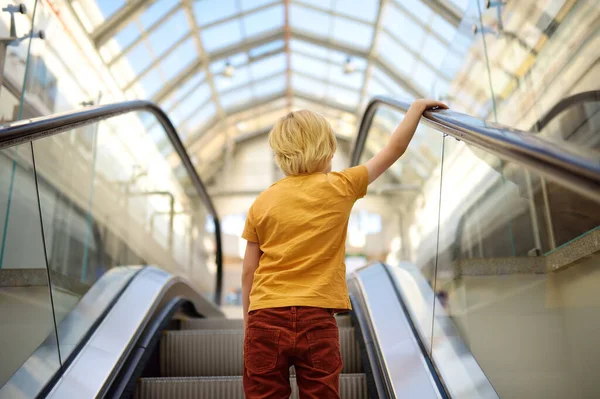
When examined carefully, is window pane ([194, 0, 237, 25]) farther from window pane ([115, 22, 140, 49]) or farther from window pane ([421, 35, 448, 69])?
window pane ([421, 35, 448, 69])

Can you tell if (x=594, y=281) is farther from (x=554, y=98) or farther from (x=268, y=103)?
(x=268, y=103)

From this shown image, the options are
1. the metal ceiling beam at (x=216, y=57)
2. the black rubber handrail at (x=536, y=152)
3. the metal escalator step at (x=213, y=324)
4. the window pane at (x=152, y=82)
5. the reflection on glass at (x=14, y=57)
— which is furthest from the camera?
the metal ceiling beam at (x=216, y=57)

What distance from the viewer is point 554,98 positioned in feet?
9.86

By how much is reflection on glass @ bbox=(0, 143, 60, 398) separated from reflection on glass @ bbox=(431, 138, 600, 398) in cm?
169

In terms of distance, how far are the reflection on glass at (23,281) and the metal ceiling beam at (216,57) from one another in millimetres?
11874

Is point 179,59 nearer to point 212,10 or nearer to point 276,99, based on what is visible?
point 212,10

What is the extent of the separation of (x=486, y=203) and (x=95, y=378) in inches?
77.6

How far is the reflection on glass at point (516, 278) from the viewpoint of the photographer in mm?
1712

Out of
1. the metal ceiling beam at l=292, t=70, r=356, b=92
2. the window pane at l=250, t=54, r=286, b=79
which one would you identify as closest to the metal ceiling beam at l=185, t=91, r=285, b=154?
the metal ceiling beam at l=292, t=70, r=356, b=92

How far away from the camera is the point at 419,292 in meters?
3.32

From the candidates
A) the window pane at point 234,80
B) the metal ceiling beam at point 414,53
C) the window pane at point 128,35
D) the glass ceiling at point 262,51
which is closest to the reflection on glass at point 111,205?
the window pane at point 128,35

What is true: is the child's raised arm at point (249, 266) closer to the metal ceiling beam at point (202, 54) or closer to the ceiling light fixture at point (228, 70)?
the metal ceiling beam at point (202, 54)

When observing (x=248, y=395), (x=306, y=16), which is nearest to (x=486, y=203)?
(x=248, y=395)

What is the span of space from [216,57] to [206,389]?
13.0 metres
